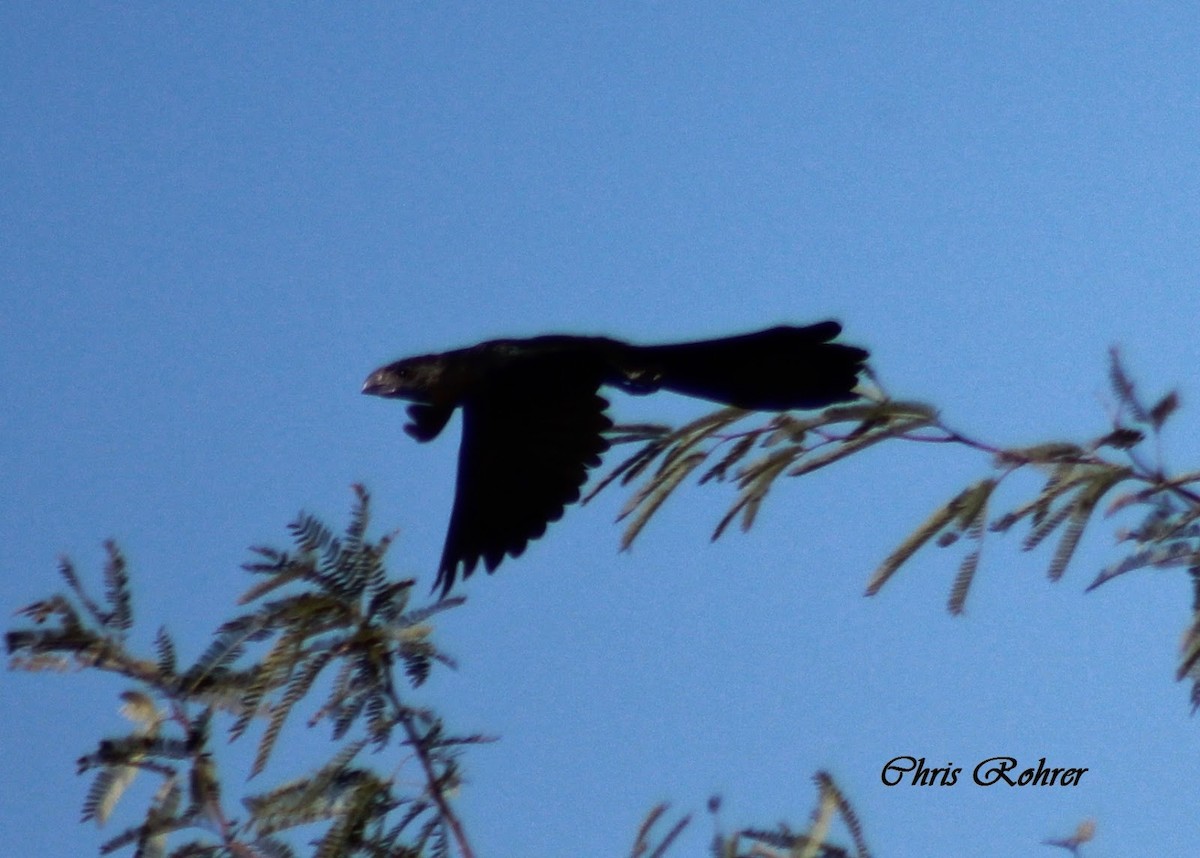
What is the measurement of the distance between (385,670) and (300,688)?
0.15 meters

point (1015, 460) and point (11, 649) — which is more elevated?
point (11, 649)

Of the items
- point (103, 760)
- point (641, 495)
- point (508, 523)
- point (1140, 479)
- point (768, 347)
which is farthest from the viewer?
point (508, 523)

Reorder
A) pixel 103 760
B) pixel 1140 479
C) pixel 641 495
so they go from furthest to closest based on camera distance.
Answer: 1. pixel 641 495
2. pixel 1140 479
3. pixel 103 760

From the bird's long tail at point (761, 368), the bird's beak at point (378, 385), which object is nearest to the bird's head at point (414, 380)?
the bird's beak at point (378, 385)

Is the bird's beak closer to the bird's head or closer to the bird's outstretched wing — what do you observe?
the bird's head

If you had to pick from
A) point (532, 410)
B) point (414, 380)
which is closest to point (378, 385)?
point (414, 380)

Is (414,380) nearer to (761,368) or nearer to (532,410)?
(532,410)

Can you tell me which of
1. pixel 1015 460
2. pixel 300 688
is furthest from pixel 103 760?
pixel 1015 460

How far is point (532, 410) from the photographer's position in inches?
221

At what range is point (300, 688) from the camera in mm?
2904

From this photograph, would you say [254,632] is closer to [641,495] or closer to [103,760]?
[103,760]

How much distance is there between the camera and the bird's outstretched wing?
18.1 ft

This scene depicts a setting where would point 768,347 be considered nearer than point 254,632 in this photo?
Result: No

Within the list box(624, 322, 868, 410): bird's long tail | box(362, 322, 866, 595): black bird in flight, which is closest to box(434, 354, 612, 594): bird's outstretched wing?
box(362, 322, 866, 595): black bird in flight
